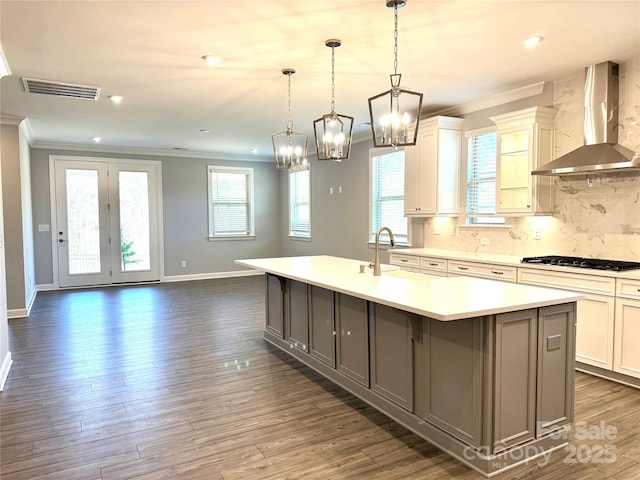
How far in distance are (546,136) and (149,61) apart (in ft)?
12.4

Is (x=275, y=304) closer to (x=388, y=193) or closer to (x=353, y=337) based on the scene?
(x=353, y=337)

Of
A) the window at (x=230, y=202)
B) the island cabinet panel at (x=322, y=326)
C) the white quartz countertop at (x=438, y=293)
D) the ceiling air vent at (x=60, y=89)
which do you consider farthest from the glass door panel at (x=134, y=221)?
the island cabinet panel at (x=322, y=326)

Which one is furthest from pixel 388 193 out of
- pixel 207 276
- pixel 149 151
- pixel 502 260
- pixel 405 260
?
pixel 149 151

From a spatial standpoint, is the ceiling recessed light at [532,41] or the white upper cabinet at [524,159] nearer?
the ceiling recessed light at [532,41]

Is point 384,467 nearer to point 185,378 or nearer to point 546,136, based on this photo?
point 185,378

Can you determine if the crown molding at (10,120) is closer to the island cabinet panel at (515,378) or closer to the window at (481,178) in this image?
the window at (481,178)

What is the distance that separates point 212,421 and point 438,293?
1.71 metres

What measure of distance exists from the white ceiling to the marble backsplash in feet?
1.01

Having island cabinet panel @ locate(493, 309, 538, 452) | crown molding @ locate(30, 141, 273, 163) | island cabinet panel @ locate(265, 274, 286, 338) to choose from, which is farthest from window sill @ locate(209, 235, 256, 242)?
island cabinet panel @ locate(493, 309, 538, 452)

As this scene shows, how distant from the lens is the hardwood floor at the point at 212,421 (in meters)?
2.34

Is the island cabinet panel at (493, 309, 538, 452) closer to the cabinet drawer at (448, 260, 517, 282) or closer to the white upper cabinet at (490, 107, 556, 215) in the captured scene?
the cabinet drawer at (448, 260, 517, 282)

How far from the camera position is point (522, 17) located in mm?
2912

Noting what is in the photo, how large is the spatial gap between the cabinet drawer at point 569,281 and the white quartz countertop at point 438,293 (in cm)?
86

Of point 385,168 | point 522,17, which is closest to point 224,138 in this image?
point 385,168
